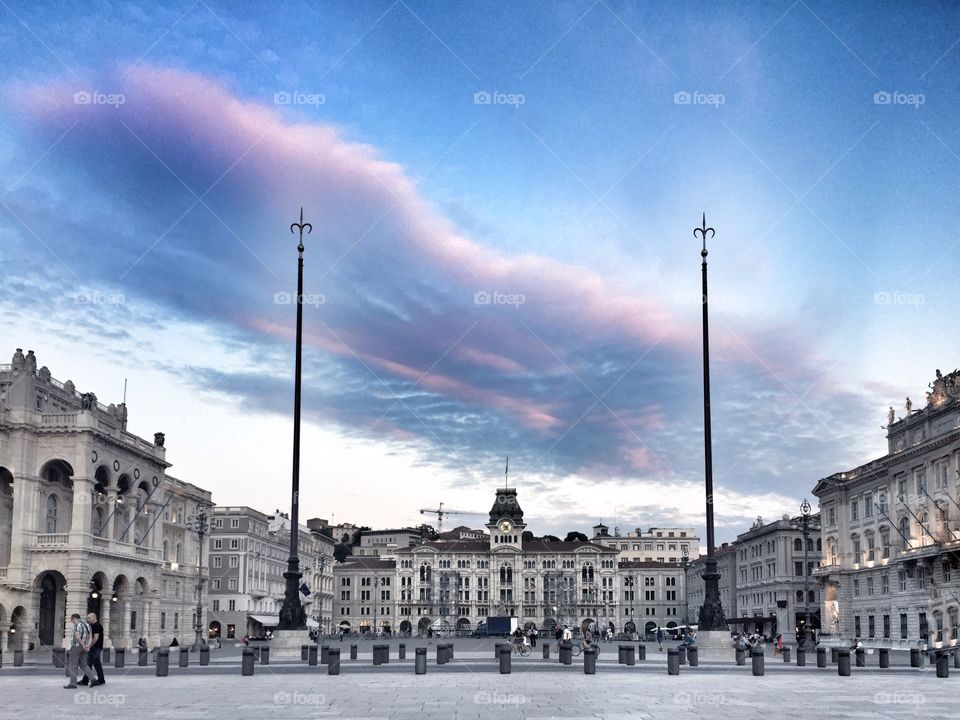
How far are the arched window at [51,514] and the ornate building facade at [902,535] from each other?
57428 mm

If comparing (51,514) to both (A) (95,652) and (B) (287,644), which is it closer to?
(B) (287,644)

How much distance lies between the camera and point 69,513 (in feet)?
221

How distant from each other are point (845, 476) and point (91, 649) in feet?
254

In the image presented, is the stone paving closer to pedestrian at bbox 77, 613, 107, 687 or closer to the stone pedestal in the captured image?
pedestrian at bbox 77, 613, 107, 687

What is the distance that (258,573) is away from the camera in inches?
4875

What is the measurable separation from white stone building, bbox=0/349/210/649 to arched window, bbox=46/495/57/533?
7 centimetres

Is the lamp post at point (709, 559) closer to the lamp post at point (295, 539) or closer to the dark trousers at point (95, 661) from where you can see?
the lamp post at point (295, 539)

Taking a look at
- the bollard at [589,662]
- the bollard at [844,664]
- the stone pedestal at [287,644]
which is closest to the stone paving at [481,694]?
the bollard at [589,662]

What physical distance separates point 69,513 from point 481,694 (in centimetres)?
4891

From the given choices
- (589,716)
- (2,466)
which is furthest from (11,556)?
(589,716)

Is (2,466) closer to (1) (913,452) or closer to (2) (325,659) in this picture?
(2) (325,659)

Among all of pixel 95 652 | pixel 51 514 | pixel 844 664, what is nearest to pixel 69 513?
pixel 51 514

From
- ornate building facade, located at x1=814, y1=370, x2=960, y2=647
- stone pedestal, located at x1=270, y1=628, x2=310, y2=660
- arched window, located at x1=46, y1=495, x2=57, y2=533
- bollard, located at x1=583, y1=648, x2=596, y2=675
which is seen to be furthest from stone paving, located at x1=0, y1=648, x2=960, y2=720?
ornate building facade, located at x1=814, y1=370, x2=960, y2=647

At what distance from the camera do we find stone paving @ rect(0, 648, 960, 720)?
22.3m
